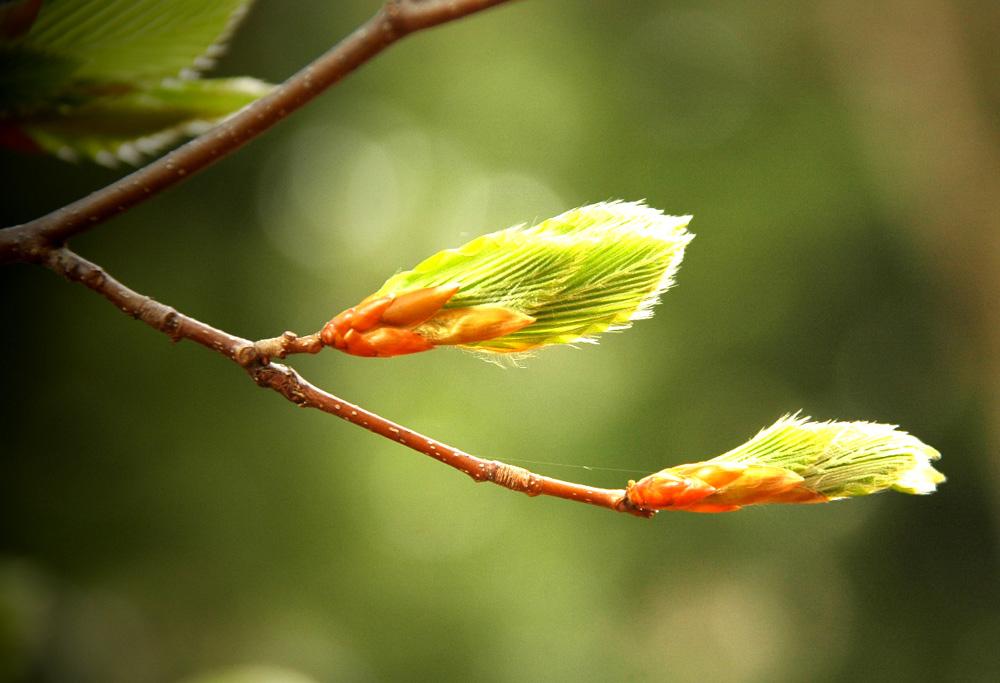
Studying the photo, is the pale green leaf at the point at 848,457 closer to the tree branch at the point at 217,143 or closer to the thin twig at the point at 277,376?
the thin twig at the point at 277,376

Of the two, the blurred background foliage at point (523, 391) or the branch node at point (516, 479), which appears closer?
the branch node at point (516, 479)

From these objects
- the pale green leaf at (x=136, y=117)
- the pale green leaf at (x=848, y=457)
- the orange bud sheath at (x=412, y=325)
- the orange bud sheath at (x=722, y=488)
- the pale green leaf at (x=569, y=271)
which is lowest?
the orange bud sheath at (x=722, y=488)

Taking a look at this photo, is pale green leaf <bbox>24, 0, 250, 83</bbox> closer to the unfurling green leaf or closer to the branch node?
the unfurling green leaf

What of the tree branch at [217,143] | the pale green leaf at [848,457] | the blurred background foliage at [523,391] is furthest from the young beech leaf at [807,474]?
the blurred background foliage at [523,391]

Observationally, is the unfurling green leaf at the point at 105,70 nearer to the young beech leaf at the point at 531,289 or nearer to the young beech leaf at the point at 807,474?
the young beech leaf at the point at 531,289

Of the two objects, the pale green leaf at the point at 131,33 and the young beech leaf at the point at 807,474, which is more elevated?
the pale green leaf at the point at 131,33

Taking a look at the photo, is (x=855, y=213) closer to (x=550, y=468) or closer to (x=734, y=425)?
(x=734, y=425)

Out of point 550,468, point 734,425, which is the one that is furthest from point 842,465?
point 734,425
